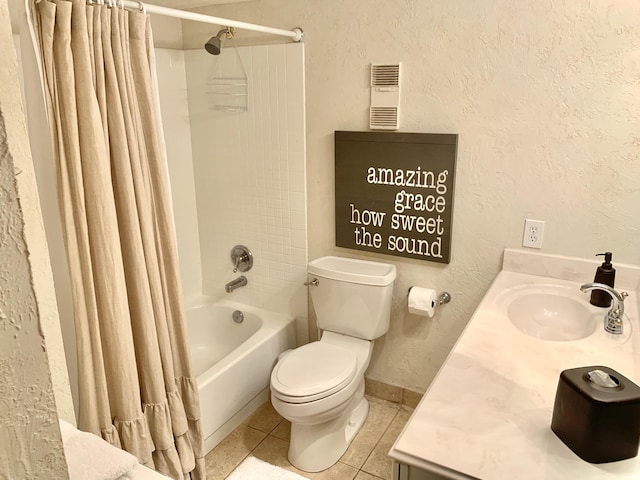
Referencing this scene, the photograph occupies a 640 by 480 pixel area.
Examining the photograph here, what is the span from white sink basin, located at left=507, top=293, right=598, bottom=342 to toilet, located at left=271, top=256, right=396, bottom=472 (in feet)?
1.99

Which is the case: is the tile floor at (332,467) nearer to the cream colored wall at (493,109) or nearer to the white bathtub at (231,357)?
the white bathtub at (231,357)

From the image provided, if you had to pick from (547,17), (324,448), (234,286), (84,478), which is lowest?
(324,448)

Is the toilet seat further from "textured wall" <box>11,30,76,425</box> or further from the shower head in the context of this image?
the shower head

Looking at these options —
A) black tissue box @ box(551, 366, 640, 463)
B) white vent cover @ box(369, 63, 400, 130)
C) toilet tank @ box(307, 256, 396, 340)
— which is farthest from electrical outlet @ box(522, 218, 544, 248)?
black tissue box @ box(551, 366, 640, 463)

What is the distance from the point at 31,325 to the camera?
1.51 ft

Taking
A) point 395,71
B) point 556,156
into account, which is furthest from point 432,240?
point 395,71

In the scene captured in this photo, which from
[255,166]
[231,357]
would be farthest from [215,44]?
[231,357]

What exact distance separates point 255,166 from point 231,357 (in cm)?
103

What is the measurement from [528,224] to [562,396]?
1.11 metres

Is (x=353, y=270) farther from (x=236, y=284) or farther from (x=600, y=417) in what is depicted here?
(x=600, y=417)

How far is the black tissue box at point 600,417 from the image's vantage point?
980 millimetres

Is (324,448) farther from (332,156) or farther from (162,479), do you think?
(332,156)

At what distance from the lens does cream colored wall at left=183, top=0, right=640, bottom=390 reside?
5.93 ft

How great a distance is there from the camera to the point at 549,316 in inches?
74.6
